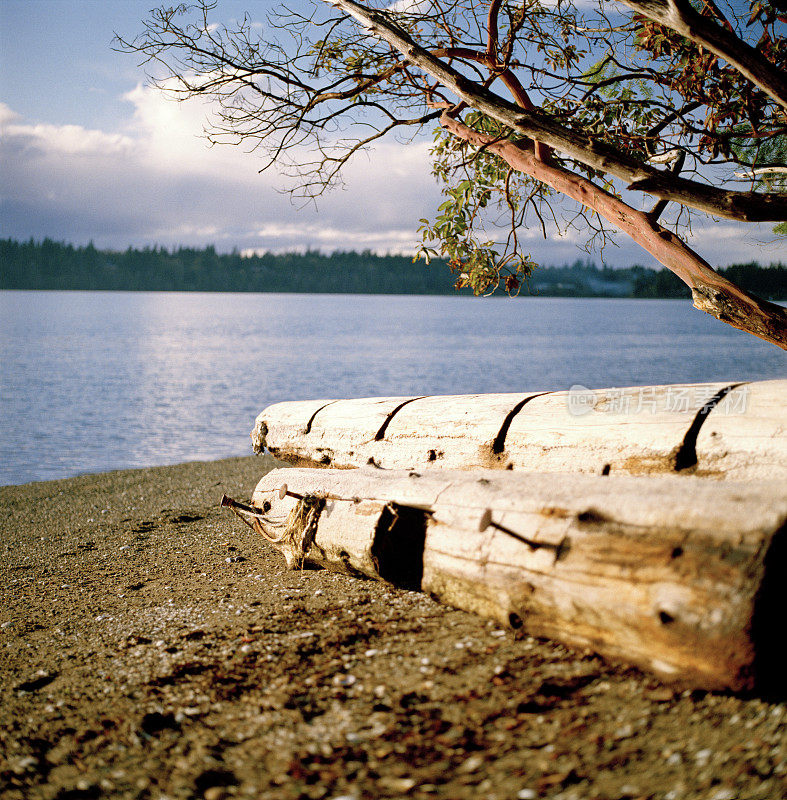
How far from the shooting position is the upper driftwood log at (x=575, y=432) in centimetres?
361

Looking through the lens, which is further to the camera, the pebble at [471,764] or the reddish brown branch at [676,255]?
the reddish brown branch at [676,255]

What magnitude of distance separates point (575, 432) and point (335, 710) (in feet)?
7.83

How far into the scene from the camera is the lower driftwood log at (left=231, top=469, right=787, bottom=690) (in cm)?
239

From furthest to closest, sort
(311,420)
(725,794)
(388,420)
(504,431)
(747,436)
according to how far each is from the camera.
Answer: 1. (311,420)
2. (388,420)
3. (504,431)
4. (747,436)
5. (725,794)

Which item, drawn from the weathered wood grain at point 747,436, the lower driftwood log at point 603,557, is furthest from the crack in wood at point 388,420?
the weathered wood grain at point 747,436

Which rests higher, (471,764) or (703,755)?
(703,755)

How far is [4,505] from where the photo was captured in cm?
870

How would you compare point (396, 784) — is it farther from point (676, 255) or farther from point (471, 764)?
point (676, 255)

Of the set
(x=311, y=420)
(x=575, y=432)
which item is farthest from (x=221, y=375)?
(x=575, y=432)

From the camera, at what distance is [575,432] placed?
4.25 m

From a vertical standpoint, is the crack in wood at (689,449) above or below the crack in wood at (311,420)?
above

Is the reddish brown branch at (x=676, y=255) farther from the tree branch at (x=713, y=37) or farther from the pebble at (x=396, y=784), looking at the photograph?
the pebble at (x=396, y=784)

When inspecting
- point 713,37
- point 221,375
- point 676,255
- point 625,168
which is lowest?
point 221,375

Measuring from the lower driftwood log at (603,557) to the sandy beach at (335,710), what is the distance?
18 centimetres
